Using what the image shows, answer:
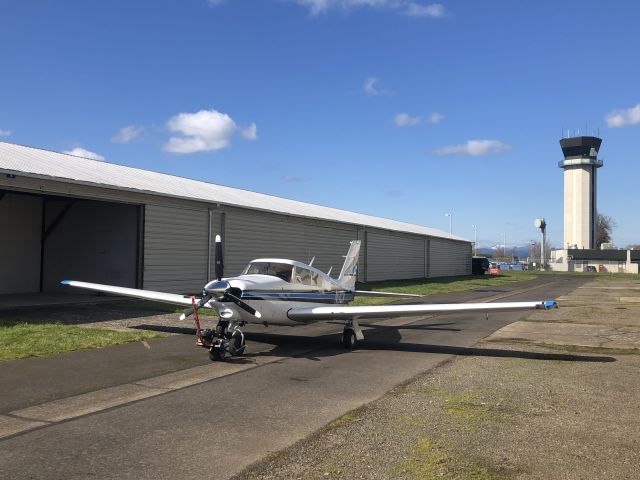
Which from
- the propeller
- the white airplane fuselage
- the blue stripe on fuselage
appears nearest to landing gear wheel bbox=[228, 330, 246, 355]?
the white airplane fuselage

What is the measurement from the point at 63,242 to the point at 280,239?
11.7 metres

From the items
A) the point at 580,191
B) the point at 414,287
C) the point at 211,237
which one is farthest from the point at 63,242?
the point at 580,191

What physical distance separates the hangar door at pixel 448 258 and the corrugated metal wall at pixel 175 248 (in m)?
36.7

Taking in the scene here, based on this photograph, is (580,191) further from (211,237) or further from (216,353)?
(216,353)

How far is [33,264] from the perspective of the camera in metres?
26.2

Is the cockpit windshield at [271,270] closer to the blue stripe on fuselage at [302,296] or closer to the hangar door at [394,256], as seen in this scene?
the blue stripe on fuselage at [302,296]

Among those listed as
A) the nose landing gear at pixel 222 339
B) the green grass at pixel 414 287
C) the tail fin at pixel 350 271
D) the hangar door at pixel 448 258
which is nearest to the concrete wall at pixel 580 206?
the hangar door at pixel 448 258

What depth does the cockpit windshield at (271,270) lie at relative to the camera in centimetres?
1251

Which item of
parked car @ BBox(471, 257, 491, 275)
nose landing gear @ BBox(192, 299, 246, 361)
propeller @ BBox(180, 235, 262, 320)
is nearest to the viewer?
nose landing gear @ BBox(192, 299, 246, 361)

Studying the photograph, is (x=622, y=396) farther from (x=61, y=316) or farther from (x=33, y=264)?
Result: (x=33, y=264)

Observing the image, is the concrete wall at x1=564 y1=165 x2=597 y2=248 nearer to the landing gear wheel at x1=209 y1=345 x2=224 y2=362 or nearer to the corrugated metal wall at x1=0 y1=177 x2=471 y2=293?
the corrugated metal wall at x1=0 y1=177 x2=471 y2=293

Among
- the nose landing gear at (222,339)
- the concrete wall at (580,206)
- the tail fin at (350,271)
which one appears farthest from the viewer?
the concrete wall at (580,206)

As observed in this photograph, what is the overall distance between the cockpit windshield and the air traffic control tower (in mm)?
120805

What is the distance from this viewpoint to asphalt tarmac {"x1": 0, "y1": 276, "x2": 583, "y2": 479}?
16.9 ft
